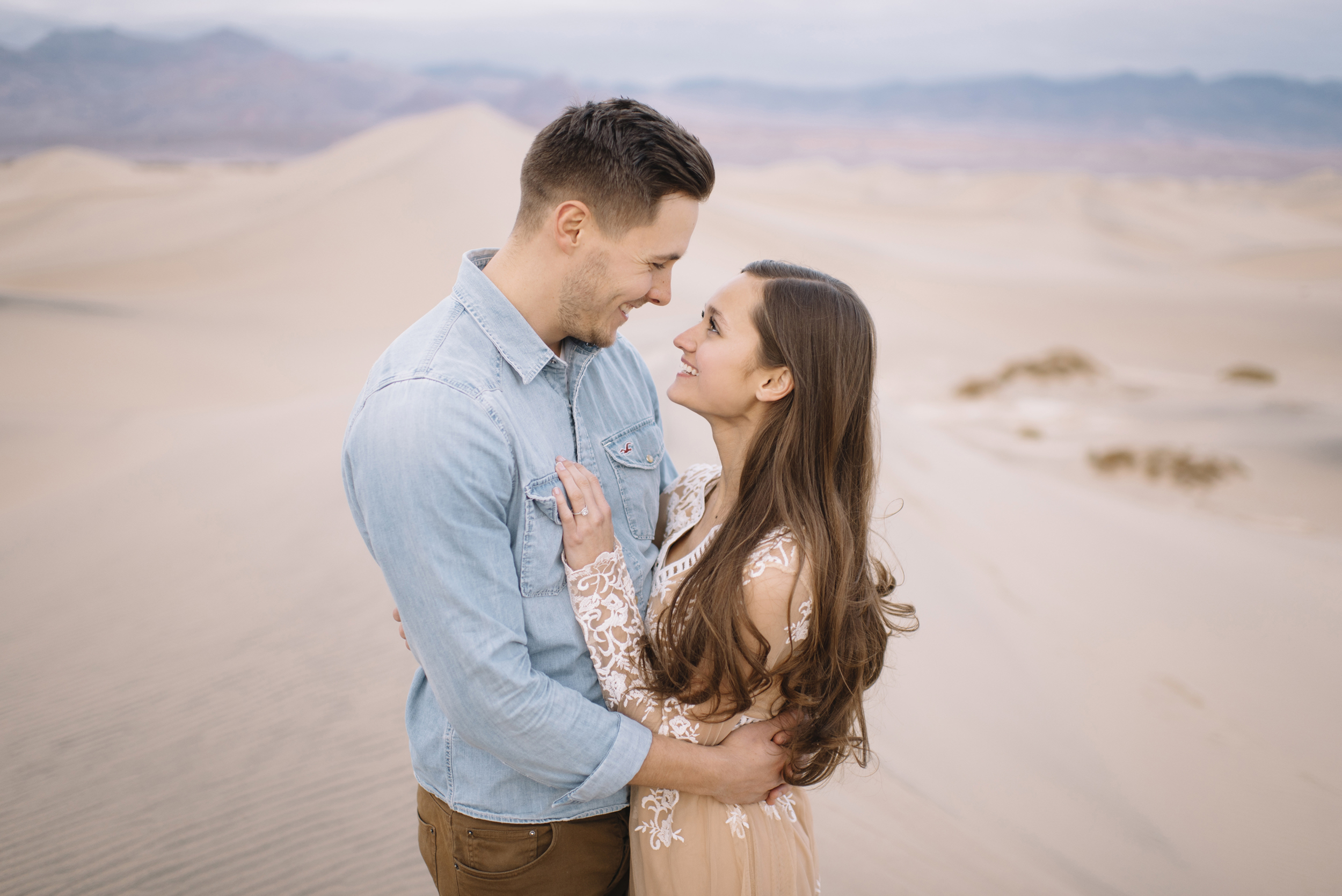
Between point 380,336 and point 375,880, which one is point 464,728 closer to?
point 375,880

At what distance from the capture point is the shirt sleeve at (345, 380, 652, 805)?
1.70 metres

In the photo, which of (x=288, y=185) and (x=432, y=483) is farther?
(x=288, y=185)

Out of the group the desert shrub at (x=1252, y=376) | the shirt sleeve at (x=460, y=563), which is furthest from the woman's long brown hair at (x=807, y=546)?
the desert shrub at (x=1252, y=376)

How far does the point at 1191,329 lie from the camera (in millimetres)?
23688

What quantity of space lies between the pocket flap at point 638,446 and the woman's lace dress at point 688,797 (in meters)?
0.34

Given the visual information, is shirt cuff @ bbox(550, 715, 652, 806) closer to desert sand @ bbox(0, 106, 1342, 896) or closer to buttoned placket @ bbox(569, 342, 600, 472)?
buttoned placket @ bbox(569, 342, 600, 472)

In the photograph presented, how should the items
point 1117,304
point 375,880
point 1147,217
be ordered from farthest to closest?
point 1147,217
point 1117,304
point 375,880

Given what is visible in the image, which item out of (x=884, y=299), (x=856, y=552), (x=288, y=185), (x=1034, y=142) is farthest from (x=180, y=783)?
(x=1034, y=142)

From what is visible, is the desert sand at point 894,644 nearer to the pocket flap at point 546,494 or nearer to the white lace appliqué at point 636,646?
the white lace appliqué at point 636,646

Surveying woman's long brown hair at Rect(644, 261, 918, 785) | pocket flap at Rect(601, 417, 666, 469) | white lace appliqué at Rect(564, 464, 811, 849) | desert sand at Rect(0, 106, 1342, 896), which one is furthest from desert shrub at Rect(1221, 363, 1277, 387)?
white lace appliqué at Rect(564, 464, 811, 849)

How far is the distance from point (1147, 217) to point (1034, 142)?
110546 millimetres

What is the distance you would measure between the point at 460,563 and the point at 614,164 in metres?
1.06

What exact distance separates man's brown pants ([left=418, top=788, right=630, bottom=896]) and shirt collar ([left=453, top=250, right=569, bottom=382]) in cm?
117

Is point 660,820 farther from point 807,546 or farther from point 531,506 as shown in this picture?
point 531,506
